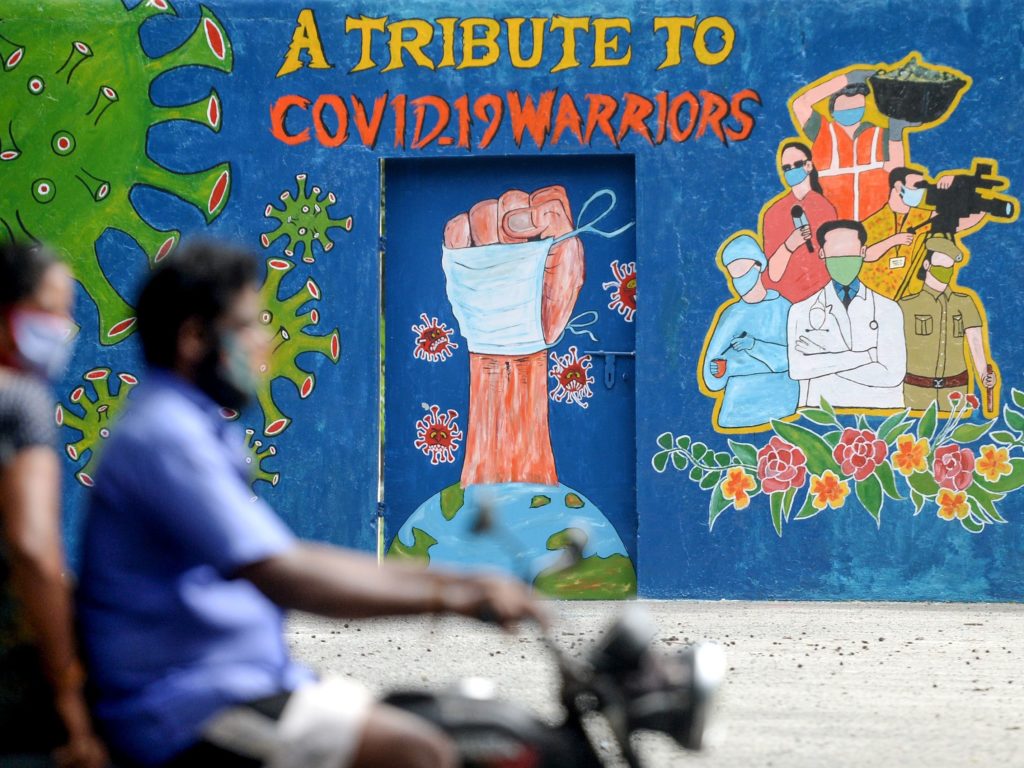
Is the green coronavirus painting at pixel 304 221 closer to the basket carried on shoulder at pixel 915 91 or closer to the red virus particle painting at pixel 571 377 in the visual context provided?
the red virus particle painting at pixel 571 377

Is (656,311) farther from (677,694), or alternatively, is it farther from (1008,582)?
(677,694)

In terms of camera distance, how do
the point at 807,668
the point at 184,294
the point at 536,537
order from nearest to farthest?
the point at 184,294
the point at 807,668
the point at 536,537

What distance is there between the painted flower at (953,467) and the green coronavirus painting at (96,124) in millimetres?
5432

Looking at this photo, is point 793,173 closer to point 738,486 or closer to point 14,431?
point 738,486

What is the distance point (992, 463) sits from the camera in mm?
10523

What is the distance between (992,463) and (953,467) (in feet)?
0.90

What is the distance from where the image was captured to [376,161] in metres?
10.9

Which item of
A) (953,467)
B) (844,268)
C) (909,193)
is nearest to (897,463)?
(953,467)

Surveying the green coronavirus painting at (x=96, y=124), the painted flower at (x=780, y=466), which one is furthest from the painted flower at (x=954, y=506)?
the green coronavirus painting at (x=96, y=124)

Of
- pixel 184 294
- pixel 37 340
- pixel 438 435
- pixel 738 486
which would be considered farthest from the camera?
pixel 438 435

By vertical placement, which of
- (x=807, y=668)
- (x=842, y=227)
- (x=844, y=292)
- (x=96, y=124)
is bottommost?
(x=807, y=668)

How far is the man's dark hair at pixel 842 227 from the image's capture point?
10547 millimetres

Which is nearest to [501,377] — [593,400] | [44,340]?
[593,400]

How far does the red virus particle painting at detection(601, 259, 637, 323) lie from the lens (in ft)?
35.4
